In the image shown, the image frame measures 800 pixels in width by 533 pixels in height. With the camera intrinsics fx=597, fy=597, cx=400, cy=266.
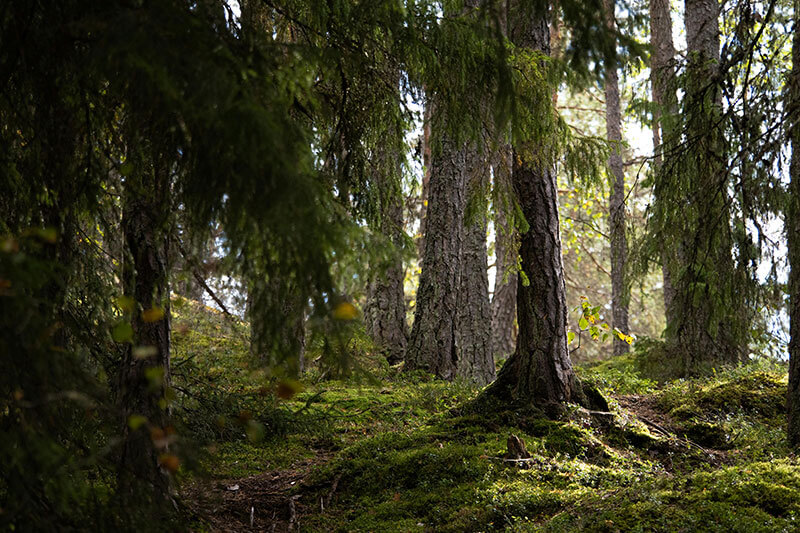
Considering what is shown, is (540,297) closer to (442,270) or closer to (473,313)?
(442,270)

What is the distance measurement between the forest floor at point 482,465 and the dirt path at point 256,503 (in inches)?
0.7

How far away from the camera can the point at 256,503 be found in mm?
5012

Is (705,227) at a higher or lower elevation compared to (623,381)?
higher

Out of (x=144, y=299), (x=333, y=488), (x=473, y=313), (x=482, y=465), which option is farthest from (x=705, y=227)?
(x=473, y=313)

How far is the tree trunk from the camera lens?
632 cm

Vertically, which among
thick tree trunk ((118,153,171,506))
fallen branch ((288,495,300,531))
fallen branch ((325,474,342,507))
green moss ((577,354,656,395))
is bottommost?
fallen branch ((288,495,300,531))

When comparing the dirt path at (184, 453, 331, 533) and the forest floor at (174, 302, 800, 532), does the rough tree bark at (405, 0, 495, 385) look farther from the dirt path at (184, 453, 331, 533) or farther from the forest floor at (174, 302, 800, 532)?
the dirt path at (184, 453, 331, 533)

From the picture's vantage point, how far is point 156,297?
393cm

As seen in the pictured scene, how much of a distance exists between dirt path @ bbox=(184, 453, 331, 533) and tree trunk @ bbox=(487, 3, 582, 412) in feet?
8.06

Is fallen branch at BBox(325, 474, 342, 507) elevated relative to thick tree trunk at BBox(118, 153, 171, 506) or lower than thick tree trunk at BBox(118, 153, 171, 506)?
lower

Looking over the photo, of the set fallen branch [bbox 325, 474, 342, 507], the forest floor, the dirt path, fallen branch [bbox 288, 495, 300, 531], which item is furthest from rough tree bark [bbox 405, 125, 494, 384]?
fallen branch [bbox 288, 495, 300, 531]

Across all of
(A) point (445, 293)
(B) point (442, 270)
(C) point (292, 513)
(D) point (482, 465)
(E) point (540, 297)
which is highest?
(B) point (442, 270)

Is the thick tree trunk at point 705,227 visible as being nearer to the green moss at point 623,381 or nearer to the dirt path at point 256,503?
the green moss at point 623,381

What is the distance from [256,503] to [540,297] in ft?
11.3
